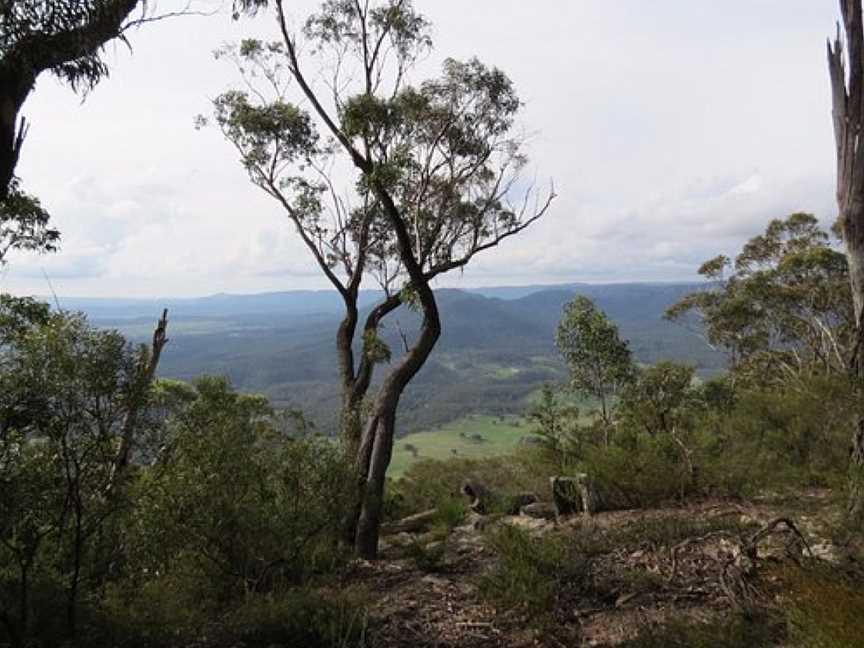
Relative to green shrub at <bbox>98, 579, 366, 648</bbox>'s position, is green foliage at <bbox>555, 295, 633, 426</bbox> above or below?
above

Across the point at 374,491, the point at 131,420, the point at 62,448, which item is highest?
the point at 131,420

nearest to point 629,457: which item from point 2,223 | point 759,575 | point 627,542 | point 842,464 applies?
point 842,464

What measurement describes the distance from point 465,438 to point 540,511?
247ft

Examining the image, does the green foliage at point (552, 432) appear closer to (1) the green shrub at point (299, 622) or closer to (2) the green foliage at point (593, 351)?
(2) the green foliage at point (593, 351)

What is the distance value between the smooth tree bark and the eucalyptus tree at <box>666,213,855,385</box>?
1651 centimetres

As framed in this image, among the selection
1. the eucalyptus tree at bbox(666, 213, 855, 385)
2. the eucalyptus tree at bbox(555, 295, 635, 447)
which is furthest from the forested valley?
the eucalyptus tree at bbox(666, 213, 855, 385)

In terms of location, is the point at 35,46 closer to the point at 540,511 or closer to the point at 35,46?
the point at 35,46

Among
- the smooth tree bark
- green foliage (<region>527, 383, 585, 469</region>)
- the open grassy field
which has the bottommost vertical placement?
the open grassy field

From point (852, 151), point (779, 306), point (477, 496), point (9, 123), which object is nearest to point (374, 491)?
point (477, 496)

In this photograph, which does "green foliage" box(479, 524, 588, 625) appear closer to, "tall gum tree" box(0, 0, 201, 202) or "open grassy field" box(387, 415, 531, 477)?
"tall gum tree" box(0, 0, 201, 202)

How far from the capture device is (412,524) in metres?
12.5

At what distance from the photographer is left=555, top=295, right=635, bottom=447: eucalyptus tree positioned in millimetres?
15781

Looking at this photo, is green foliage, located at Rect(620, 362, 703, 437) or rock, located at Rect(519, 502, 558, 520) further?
green foliage, located at Rect(620, 362, 703, 437)

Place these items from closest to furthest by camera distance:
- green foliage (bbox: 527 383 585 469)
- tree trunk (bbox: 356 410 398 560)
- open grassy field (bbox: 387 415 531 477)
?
tree trunk (bbox: 356 410 398 560)
green foliage (bbox: 527 383 585 469)
open grassy field (bbox: 387 415 531 477)
